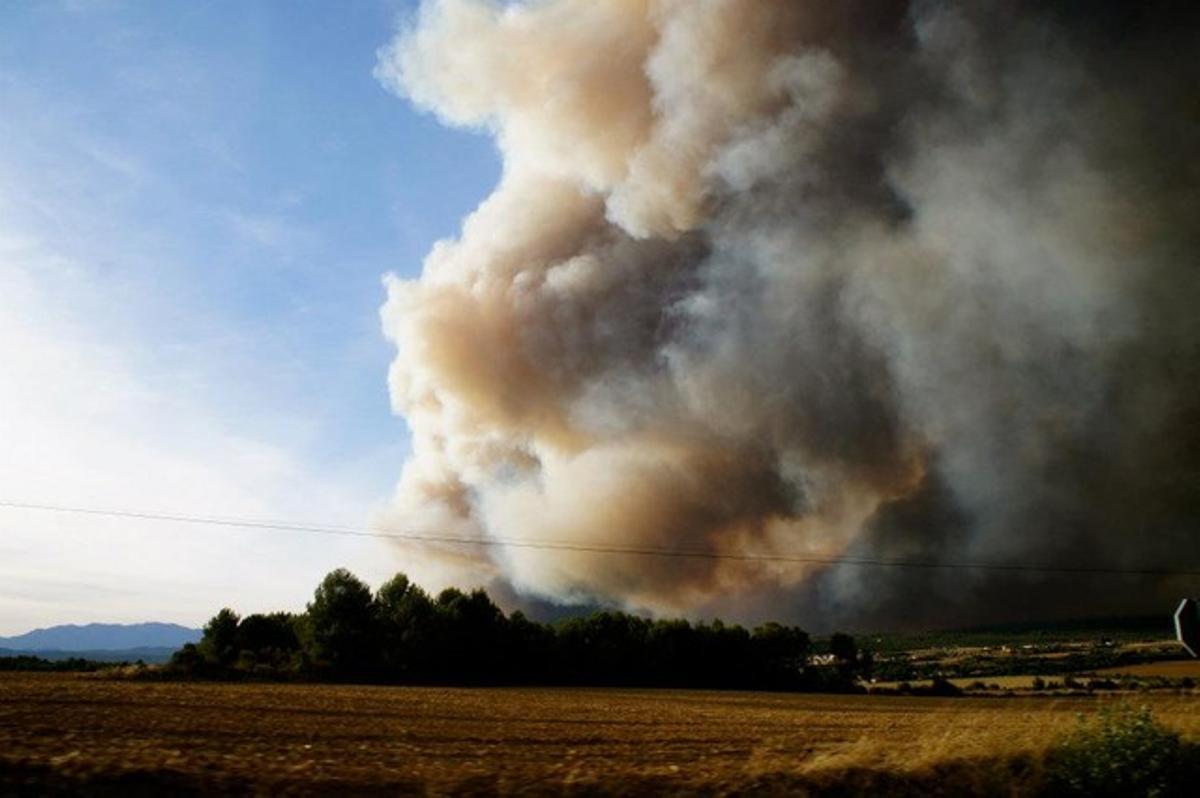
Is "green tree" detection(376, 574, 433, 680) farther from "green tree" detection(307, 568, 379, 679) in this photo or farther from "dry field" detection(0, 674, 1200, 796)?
"dry field" detection(0, 674, 1200, 796)

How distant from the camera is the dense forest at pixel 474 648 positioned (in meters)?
74.1

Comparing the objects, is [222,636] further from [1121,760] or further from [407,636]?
[1121,760]

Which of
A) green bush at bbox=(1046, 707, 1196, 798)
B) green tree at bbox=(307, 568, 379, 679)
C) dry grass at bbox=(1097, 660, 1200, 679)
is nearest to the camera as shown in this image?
green bush at bbox=(1046, 707, 1196, 798)

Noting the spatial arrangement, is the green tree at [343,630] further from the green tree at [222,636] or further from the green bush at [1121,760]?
the green bush at [1121,760]

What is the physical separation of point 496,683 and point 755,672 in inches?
1456

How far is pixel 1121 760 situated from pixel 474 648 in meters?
75.6

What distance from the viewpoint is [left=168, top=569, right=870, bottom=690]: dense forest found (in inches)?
2918

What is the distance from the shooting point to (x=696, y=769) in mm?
14023

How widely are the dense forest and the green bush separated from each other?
64163 millimetres

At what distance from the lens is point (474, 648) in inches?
3159

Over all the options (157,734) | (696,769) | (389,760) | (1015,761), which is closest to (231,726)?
(157,734)

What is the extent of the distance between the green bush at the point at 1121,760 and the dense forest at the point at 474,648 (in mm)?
64163

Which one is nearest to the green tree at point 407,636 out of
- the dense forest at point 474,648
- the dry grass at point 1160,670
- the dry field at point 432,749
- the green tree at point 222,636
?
the dense forest at point 474,648

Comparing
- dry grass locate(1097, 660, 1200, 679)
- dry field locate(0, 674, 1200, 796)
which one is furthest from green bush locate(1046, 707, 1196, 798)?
dry grass locate(1097, 660, 1200, 679)
